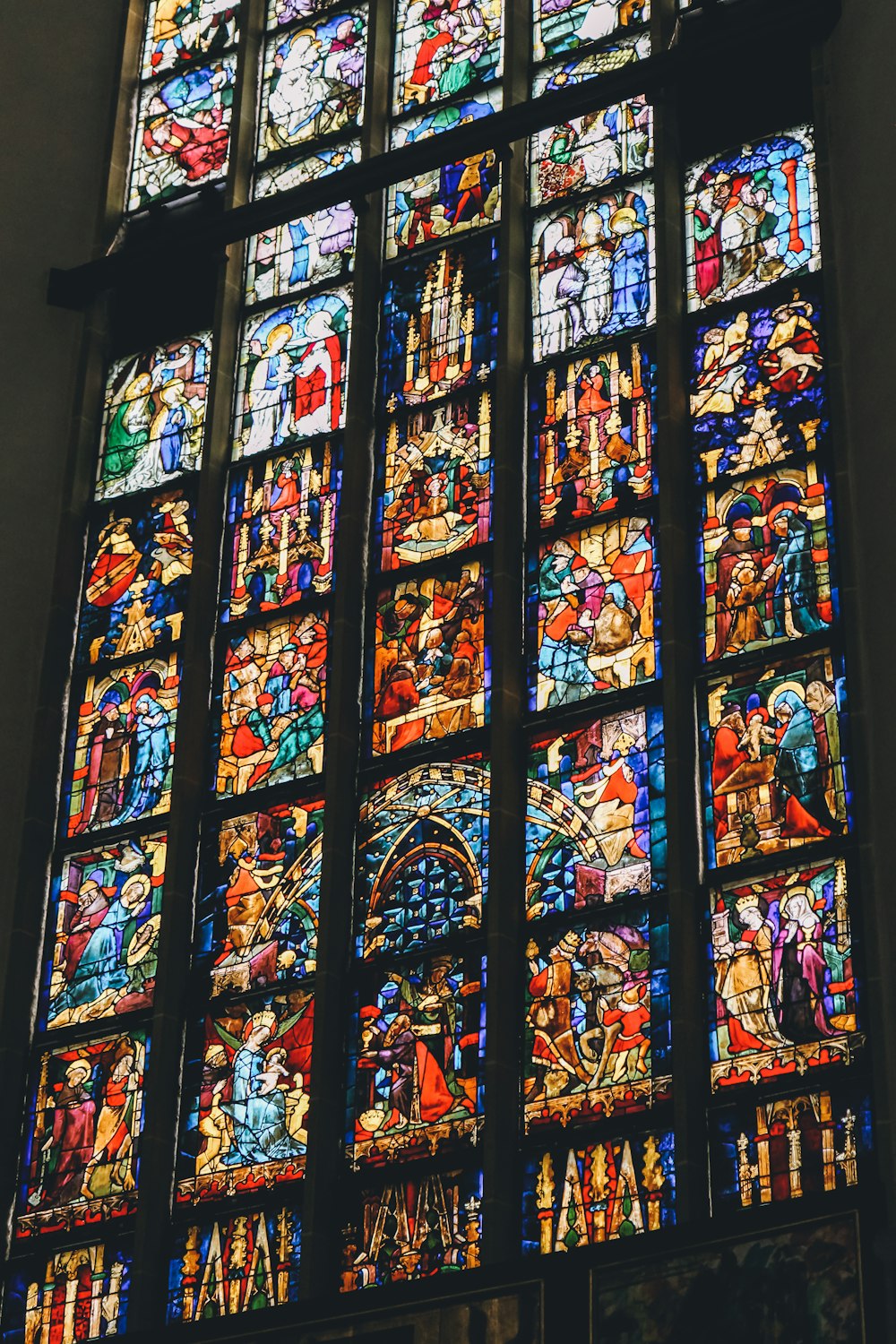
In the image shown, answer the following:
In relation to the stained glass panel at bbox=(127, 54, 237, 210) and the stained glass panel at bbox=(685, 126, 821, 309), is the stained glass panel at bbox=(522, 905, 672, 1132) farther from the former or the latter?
the stained glass panel at bbox=(127, 54, 237, 210)

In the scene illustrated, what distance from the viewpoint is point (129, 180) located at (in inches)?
757

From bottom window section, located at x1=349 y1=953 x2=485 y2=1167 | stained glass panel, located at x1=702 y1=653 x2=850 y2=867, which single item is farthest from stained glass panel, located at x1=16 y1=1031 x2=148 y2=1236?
stained glass panel, located at x1=702 y1=653 x2=850 y2=867

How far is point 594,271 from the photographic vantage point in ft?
54.7

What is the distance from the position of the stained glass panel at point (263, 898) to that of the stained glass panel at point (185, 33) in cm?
639

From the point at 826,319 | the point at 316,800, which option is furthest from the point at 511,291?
the point at 316,800

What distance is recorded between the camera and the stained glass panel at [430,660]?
15617 mm

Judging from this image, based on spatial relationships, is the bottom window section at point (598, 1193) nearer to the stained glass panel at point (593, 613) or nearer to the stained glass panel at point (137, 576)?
the stained glass panel at point (593, 613)

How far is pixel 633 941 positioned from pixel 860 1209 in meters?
2.67

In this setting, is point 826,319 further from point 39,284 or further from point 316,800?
point 39,284

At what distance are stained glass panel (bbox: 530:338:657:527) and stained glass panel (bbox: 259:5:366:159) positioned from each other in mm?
3220

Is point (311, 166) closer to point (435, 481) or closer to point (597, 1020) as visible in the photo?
point (435, 481)

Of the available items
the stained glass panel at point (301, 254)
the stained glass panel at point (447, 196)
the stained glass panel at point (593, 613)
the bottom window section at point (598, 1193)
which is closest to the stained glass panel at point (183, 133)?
the stained glass panel at point (301, 254)

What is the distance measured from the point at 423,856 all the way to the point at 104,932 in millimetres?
2185

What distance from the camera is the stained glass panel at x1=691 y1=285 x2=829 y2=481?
50.5 ft
